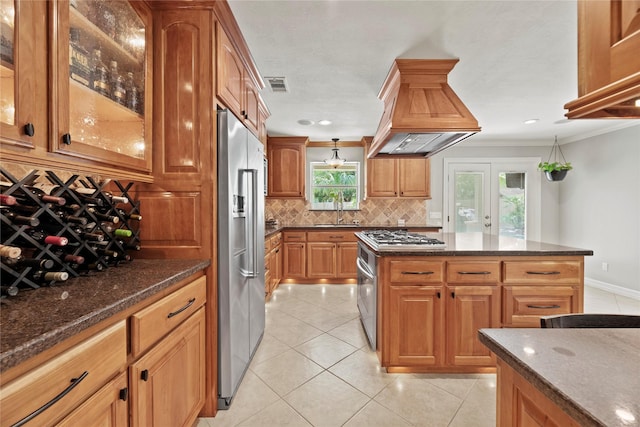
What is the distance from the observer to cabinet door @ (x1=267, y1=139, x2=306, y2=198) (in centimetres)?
493

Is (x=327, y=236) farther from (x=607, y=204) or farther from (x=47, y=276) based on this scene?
(x=607, y=204)

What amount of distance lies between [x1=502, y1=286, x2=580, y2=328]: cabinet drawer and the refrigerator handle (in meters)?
1.87

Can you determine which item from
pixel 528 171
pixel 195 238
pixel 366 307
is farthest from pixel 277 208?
pixel 528 171

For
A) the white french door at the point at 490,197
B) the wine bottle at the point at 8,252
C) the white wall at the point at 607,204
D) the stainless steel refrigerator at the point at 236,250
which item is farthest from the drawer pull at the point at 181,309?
the white wall at the point at 607,204

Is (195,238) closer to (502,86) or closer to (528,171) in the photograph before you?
(502,86)

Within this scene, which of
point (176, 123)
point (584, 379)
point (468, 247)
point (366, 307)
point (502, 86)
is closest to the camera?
point (584, 379)

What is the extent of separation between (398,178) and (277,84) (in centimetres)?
290

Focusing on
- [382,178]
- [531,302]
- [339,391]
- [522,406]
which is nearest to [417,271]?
[531,302]

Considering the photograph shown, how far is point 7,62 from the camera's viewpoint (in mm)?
913

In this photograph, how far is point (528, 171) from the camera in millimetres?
5328

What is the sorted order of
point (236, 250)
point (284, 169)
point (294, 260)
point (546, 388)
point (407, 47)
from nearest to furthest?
point (546, 388), point (236, 250), point (407, 47), point (294, 260), point (284, 169)

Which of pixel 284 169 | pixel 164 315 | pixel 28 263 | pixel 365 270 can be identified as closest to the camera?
pixel 28 263

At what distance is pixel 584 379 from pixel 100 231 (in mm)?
1907

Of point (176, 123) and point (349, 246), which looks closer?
point (176, 123)
